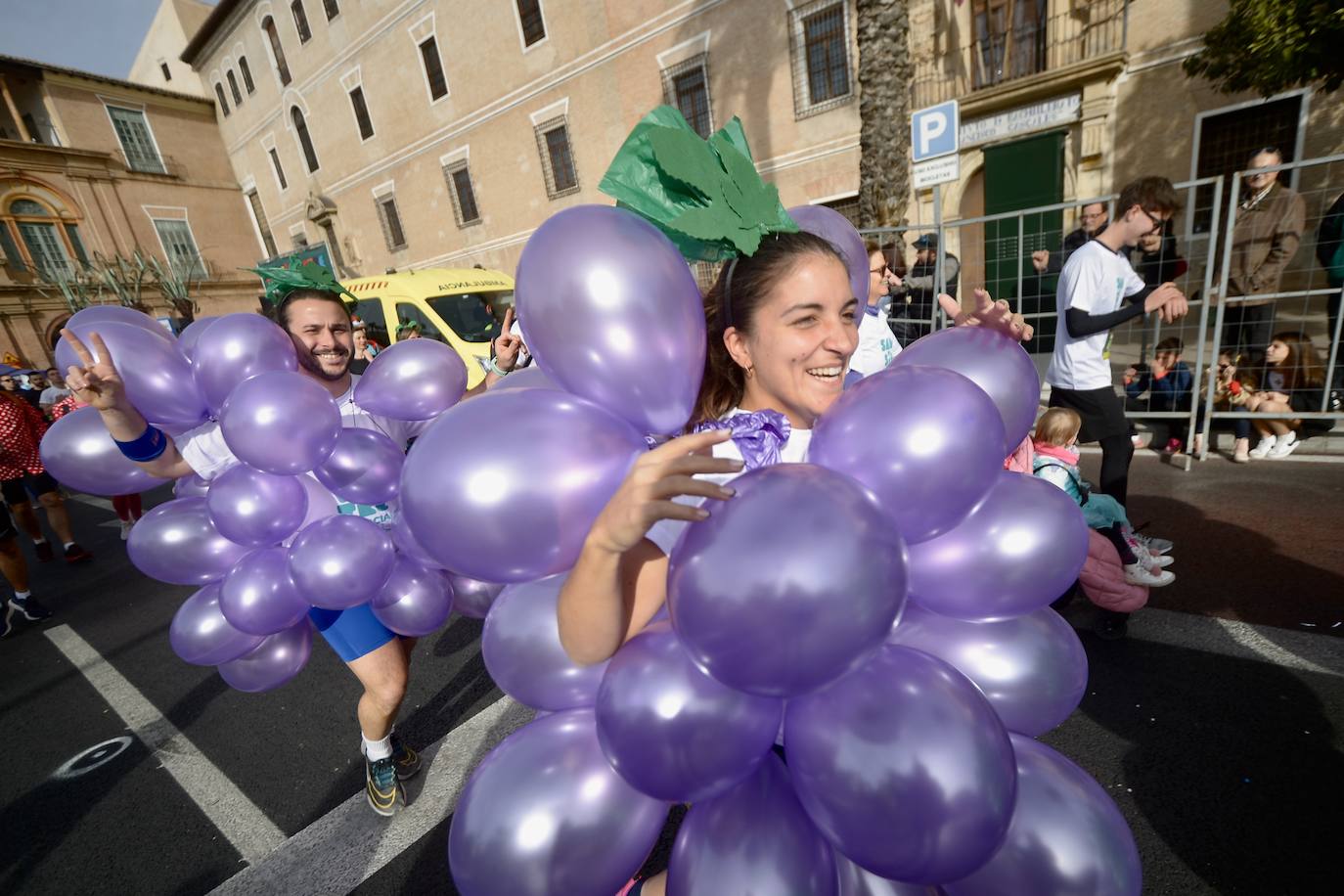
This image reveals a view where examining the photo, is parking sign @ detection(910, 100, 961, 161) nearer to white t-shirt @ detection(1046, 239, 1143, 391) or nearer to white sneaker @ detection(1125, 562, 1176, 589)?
white t-shirt @ detection(1046, 239, 1143, 391)

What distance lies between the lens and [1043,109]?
1048 cm

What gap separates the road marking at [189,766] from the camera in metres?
2.42

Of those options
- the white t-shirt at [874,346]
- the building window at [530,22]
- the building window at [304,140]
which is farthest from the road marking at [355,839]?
the building window at [304,140]

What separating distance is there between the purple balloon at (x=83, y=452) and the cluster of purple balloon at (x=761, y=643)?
1731mm

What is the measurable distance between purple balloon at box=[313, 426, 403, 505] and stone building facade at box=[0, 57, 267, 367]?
21.1 m

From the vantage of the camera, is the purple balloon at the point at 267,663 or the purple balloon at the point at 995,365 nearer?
the purple balloon at the point at 995,365

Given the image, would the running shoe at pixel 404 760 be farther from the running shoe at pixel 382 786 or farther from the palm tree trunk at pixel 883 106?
the palm tree trunk at pixel 883 106

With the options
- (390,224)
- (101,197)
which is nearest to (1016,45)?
(390,224)

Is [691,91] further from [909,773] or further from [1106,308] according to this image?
[909,773]

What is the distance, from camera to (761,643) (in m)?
0.87

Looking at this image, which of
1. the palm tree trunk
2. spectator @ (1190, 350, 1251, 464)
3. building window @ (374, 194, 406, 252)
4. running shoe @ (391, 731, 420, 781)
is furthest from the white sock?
building window @ (374, 194, 406, 252)

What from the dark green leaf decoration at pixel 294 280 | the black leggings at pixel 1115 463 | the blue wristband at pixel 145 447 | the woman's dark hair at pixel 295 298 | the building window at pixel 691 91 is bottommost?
the black leggings at pixel 1115 463

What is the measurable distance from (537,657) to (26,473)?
22.4 feet

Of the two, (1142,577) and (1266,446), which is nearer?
(1142,577)
